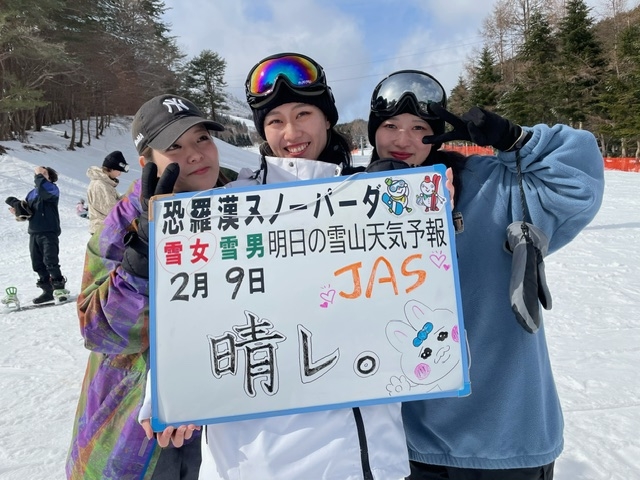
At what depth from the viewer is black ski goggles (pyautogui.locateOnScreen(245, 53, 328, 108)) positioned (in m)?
1.58

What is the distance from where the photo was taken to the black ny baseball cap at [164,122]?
5.59ft

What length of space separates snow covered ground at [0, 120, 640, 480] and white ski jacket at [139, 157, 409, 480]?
1.96m

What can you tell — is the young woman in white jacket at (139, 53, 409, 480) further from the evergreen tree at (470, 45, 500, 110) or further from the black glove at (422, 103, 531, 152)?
the evergreen tree at (470, 45, 500, 110)

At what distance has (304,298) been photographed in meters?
1.26

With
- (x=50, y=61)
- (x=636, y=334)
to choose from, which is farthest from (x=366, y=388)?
(x=50, y=61)

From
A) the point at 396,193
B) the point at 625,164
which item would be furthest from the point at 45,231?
the point at 625,164

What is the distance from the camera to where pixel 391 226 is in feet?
4.25

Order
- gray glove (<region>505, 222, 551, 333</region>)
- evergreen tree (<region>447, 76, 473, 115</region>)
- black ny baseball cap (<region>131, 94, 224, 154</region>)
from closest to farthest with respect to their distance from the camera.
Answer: gray glove (<region>505, 222, 551, 333</region>) → black ny baseball cap (<region>131, 94, 224, 154</region>) → evergreen tree (<region>447, 76, 473, 115</region>)

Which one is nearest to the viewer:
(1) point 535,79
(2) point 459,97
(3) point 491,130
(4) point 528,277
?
(4) point 528,277

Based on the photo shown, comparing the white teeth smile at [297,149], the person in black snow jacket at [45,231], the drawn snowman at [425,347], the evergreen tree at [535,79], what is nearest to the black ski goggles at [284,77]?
the white teeth smile at [297,149]

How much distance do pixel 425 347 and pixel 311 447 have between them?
1.40 feet

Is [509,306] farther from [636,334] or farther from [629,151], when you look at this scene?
[629,151]

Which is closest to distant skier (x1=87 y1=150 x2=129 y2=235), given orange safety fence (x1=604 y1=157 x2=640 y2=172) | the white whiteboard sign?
the white whiteboard sign

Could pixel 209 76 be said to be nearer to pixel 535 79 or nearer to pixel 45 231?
pixel 535 79
